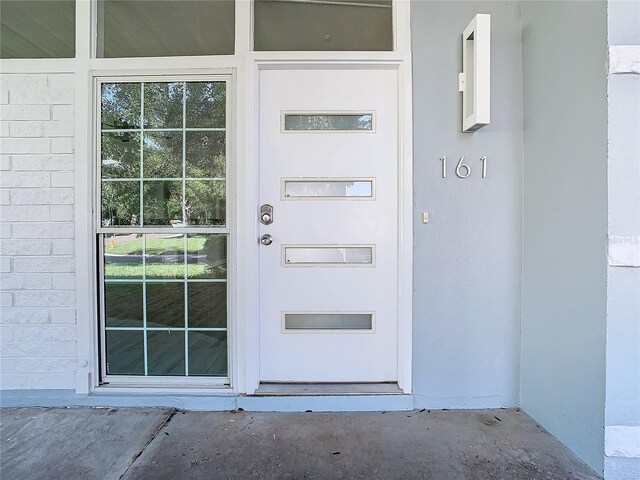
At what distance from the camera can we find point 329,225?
2.04m

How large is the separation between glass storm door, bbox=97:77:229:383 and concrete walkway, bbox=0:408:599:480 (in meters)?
0.30

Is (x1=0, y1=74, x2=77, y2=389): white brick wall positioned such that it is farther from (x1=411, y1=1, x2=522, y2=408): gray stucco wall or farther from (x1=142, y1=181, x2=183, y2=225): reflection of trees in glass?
(x1=411, y1=1, x2=522, y2=408): gray stucco wall

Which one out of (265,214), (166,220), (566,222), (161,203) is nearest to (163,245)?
(166,220)

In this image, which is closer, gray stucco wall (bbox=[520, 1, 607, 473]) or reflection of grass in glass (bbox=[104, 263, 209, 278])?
gray stucco wall (bbox=[520, 1, 607, 473])

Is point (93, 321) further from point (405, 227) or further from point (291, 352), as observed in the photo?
point (405, 227)

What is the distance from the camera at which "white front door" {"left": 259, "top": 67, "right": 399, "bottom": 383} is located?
6.60 ft

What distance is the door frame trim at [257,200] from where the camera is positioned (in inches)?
76.8

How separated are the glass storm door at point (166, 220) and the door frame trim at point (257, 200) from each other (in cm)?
14

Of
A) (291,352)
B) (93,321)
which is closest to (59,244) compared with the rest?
(93,321)

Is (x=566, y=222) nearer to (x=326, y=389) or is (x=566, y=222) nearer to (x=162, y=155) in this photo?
(x=326, y=389)

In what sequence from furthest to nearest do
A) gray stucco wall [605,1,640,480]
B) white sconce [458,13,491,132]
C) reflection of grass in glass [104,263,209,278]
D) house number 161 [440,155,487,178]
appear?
reflection of grass in glass [104,263,209,278] → house number 161 [440,155,487,178] → white sconce [458,13,491,132] → gray stucco wall [605,1,640,480]

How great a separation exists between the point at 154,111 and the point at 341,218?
131 cm

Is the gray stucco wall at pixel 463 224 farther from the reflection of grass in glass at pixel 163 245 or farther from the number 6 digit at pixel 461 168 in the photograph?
the reflection of grass in glass at pixel 163 245

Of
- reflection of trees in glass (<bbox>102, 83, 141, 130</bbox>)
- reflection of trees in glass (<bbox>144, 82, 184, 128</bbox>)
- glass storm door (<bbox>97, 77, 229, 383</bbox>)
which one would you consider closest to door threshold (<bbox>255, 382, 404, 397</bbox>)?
glass storm door (<bbox>97, 77, 229, 383</bbox>)
